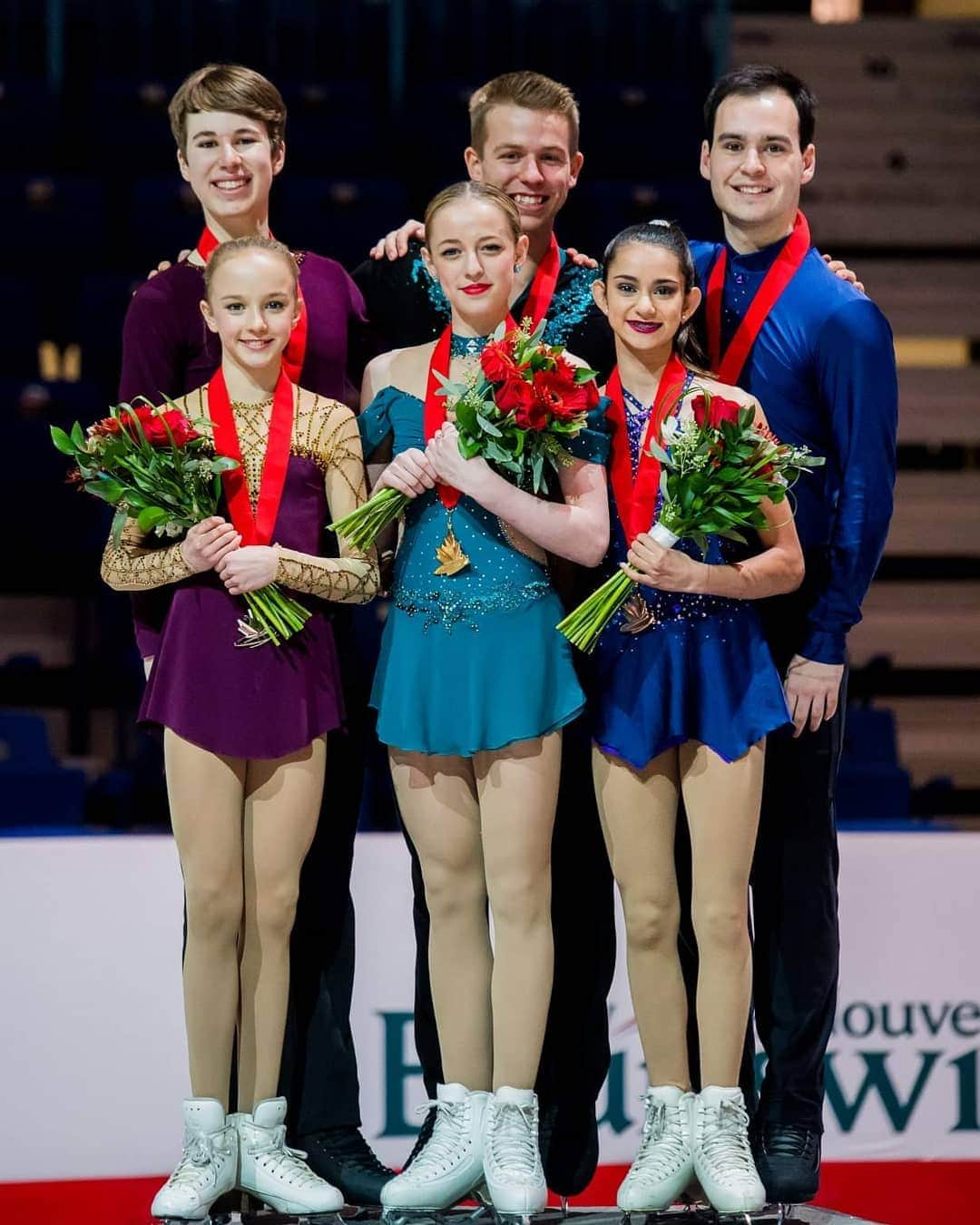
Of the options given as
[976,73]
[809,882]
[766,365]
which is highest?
[976,73]

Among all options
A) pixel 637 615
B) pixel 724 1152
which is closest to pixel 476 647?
pixel 637 615

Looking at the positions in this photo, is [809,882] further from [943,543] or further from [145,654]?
[943,543]

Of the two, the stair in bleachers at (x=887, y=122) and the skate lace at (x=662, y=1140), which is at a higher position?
the stair in bleachers at (x=887, y=122)

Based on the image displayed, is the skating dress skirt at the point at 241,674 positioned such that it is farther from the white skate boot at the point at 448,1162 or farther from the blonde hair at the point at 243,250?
the white skate boot at the point at 448,1162

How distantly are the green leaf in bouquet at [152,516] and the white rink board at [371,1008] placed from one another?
1.39 meters

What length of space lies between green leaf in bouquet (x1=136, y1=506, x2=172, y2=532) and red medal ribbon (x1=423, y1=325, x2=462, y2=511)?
0.45 meters

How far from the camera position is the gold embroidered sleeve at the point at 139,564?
2.94 metres

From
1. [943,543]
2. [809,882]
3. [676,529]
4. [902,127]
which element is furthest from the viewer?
[902,127]

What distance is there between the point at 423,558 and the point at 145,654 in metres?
0.57

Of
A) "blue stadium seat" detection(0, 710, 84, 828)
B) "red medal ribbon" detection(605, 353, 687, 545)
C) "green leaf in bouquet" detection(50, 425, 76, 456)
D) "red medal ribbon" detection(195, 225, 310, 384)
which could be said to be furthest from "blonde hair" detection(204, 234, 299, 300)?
"blue stadium seat" detection(0, 710, 84, 828)

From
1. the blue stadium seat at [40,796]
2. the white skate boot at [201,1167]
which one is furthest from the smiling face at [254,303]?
the blue stadium seat at [40,796]

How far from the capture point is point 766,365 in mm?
3105

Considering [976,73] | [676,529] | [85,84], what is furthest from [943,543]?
[676,529]

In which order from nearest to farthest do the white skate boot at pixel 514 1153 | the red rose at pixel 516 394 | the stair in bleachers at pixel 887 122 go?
the red rose at pixel 516 394 → the white skate boot at pixel 514 1153 → the stair in bleachers at pixel 887 122
